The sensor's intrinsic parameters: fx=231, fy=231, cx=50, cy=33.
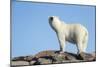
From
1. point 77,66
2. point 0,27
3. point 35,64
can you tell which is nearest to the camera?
point 0,27

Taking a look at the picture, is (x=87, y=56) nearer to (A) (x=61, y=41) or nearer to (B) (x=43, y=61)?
(A) (x=61, y=41)

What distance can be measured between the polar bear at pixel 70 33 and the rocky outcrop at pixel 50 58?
6cm

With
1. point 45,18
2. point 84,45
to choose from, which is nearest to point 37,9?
point 45,18

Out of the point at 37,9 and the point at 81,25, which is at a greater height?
the point at 37,9

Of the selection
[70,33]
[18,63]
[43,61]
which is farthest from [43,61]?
[70,33]

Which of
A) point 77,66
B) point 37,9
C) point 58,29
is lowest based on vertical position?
point 77,66

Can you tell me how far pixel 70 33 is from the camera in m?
2.39

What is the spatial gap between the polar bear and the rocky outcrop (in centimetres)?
6

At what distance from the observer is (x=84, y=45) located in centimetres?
247

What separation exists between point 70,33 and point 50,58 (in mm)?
335

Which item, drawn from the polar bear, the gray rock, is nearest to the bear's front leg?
the polar bear

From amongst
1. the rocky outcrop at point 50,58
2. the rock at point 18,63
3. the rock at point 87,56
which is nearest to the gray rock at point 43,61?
the rocky outcrop at point 50,58

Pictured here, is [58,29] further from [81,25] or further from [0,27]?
[0,27]

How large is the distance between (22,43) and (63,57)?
46cm
